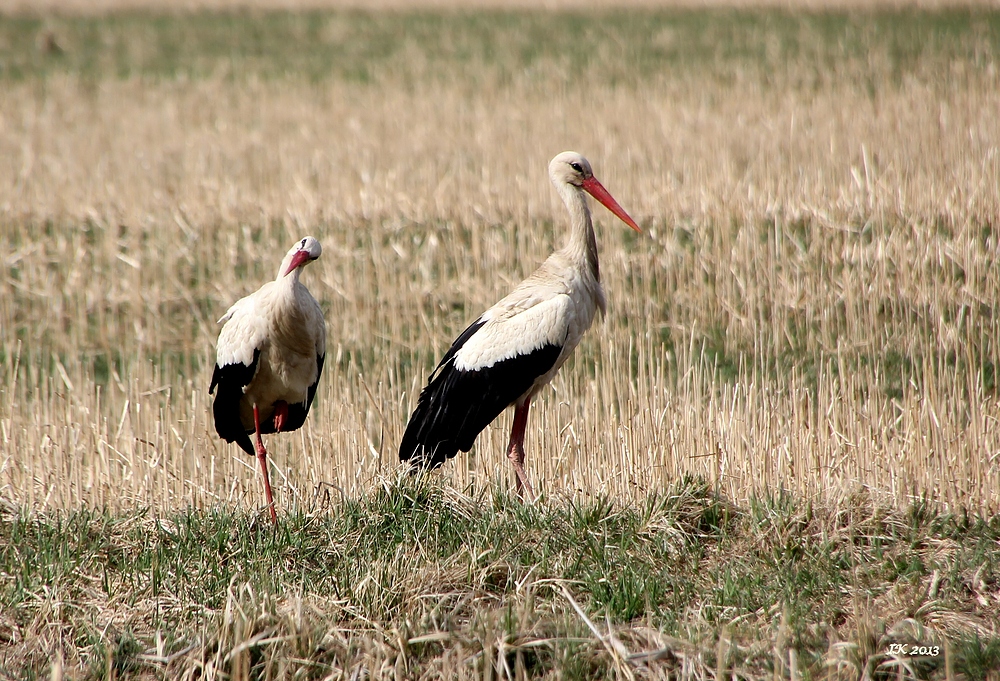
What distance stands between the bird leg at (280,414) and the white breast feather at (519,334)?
3.36ft

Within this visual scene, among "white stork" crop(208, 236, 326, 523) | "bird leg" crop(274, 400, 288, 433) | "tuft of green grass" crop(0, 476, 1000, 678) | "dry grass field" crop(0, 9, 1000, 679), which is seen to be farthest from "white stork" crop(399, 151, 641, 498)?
"bird leg" crop(274, 400, 288, 433)

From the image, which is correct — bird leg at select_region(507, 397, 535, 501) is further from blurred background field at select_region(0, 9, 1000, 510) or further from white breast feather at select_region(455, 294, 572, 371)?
white breast feather at select_region(455, 294, 572, 371)

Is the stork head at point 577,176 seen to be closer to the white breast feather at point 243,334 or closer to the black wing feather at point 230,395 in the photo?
the white breast feather at point 243,334

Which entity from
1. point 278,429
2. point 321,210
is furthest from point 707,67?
point 278,429

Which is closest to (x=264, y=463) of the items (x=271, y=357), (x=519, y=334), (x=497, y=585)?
(x=271, y=357)

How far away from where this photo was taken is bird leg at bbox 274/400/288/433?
17.5 ft

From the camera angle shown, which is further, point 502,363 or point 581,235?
point 581,235

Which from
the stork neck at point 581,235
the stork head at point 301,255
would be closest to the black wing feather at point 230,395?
the stork head at point 301,255

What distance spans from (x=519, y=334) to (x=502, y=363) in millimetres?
169

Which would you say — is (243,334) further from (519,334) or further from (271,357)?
(519,334)

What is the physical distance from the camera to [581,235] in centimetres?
525

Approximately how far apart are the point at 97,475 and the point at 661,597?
9.62 ft

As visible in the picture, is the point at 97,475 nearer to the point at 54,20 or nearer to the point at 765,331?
the point at 765,331

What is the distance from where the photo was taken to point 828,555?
3.94 metres
